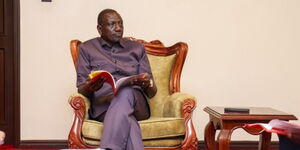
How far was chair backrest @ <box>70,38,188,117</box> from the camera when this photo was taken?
3205 mm

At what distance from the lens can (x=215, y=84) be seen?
12.8 ft

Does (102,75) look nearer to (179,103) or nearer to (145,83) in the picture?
(145,83)

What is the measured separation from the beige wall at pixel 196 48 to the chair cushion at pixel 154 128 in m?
1.26

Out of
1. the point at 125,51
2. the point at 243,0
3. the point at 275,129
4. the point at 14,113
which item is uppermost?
the point at 243,0

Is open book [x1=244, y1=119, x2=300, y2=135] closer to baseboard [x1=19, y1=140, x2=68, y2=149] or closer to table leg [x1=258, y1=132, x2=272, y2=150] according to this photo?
table leg [x1=258, y1=132, x2=272, y2=150]

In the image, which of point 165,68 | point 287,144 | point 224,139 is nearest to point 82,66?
point 165,68

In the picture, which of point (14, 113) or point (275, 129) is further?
point (14, 113)

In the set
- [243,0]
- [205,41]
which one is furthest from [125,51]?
[243,0]

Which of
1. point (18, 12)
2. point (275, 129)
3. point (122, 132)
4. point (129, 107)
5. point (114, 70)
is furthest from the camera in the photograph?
point (18, 12)

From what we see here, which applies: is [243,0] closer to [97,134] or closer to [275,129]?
[97,134]

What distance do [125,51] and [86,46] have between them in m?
0.29

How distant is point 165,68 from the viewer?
10.8ft

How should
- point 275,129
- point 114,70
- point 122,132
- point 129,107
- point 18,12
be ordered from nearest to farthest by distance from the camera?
point 275,129, point 122,132, point 129,107, point 114,70, point 18,12

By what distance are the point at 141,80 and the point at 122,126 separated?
39 cm
